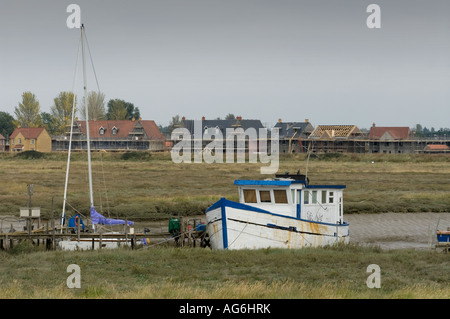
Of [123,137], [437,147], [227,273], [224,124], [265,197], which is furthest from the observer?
[437,147]

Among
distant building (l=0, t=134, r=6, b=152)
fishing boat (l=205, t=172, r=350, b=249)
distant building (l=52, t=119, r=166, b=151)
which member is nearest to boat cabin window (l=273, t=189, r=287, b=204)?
fishing boat (l=205, t=172, r=350, b=249)

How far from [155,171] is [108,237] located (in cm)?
5799

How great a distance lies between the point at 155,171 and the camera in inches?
3856

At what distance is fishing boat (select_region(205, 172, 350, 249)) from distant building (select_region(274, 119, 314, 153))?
122078mm

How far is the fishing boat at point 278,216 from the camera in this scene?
120 feet

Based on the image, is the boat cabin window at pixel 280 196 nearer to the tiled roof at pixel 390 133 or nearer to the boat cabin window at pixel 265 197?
the boat cabin window at pixel 265 197

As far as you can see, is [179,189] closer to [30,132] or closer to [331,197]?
[331,197]

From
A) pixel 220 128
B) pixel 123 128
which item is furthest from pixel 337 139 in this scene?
pixel 123 128

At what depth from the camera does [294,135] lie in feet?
541

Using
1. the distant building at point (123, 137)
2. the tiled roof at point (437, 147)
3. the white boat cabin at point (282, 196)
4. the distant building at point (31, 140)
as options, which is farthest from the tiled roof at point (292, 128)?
the white boat cabin at point (282, 196)

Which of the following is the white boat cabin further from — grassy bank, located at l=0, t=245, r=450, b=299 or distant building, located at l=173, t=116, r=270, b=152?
distant building, located at l=173, t=116, r=270, b=152

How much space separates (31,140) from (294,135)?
207 feet

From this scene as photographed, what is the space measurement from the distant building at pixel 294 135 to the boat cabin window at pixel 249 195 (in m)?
124
